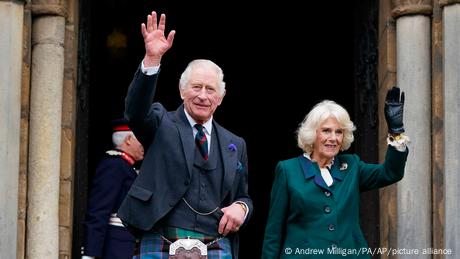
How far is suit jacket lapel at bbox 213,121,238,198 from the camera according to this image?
247 inches

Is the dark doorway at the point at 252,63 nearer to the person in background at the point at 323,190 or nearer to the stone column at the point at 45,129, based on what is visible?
the stone column at the point at 45,129

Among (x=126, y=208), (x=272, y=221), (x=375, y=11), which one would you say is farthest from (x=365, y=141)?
(x=126, y=208)

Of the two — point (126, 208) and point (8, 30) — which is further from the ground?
point (8, 30)

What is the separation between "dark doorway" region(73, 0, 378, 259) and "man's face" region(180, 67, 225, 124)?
13.3 feet

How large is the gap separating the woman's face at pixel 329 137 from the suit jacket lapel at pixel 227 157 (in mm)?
477

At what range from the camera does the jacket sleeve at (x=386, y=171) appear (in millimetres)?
6316

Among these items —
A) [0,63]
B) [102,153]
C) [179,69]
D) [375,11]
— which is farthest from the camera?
[179,69]

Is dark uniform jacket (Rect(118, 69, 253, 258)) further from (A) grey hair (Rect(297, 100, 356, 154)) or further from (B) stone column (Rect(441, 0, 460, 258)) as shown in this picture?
(B) stone column (Rect(441, 0, 460, 258))

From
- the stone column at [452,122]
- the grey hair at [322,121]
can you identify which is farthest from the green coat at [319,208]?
the stone column at [452,122]

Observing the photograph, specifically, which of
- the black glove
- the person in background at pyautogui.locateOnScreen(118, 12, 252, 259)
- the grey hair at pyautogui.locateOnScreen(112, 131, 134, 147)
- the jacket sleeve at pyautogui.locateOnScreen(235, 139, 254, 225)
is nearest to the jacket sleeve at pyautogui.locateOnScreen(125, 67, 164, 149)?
the person in background at pyautogui.locateOnScreen(118, 12, 252, 259)

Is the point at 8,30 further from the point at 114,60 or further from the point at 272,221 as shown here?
the point at 114,60

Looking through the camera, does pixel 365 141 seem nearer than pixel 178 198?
No

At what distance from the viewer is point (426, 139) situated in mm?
7871

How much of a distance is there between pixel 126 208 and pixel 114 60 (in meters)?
4.95
